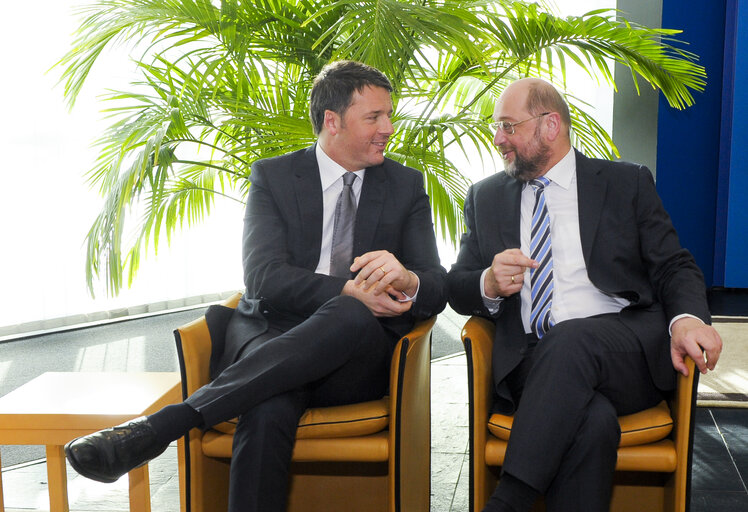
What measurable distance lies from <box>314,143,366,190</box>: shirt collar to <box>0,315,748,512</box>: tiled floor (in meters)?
1.00

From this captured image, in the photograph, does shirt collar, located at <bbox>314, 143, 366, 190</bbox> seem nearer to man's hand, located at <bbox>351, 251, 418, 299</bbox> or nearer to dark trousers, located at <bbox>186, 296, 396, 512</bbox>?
man's hand, located at <bbox>351, 251, 418, 299</bbox>

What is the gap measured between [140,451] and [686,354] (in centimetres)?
121

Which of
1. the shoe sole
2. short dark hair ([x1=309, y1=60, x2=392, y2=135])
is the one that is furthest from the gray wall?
the shoe sole

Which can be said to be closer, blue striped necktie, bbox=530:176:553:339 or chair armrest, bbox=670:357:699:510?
chair armrest, bbox=670:357:699:510

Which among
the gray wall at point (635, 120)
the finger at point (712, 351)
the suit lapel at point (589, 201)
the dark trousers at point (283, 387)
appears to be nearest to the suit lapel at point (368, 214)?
the dark trousers at point (283, 387)

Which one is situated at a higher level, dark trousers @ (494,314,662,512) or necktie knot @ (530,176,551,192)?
necktie knot @ (530,176,551,192)

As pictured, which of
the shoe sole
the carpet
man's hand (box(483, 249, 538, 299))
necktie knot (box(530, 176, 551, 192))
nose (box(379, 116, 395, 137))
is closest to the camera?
the shoe sole

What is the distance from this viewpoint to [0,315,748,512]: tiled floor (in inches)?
87.4

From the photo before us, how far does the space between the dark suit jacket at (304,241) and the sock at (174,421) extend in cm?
29

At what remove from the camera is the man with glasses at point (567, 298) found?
5.22ft

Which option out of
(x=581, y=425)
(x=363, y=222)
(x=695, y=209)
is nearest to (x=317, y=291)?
(x=363, y=222)

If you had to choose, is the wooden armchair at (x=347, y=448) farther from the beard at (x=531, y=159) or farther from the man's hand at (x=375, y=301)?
the beard at (x=531, y=159)

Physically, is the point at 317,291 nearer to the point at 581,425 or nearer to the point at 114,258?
the point at 581,425

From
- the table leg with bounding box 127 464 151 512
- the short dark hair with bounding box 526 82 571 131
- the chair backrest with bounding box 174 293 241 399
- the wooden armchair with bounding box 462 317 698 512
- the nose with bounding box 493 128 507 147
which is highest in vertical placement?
the short dark hair with bounding box 526 82 571 131
